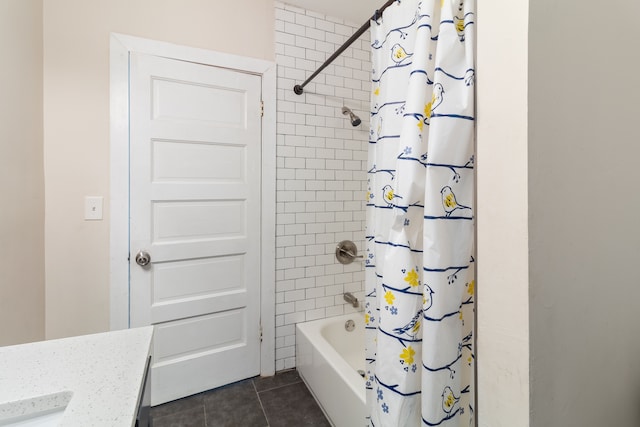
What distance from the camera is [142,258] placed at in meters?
1.54

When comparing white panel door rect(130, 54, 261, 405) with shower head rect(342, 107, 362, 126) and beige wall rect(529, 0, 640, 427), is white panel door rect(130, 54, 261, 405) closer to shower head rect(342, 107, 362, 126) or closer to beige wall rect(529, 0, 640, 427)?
shower head rect(342, 107, 362, 126)

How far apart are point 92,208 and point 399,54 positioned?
1.61 metres

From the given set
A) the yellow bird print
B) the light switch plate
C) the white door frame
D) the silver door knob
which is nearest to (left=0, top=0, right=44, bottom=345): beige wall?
the light switch plate

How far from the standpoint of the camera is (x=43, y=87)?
4.44ft

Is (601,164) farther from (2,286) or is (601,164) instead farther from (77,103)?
(77,103)

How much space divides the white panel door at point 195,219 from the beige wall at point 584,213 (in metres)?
1.48

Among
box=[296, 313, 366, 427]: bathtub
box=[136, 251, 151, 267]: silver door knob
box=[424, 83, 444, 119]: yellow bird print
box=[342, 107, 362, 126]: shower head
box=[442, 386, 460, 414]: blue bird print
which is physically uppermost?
box=[342, 107, 362, 126]: shower head

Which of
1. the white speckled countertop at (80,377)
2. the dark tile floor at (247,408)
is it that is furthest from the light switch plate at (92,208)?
the dark tile floor at (247,408)

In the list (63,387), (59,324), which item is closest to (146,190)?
(59,324)

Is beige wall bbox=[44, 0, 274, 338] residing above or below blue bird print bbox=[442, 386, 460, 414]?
above

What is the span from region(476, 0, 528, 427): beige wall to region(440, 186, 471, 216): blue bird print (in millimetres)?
85

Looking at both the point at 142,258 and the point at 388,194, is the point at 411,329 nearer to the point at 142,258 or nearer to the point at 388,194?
A: the point at 388,194

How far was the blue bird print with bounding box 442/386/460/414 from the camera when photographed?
2.59ft

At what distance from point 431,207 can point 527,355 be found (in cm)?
38
